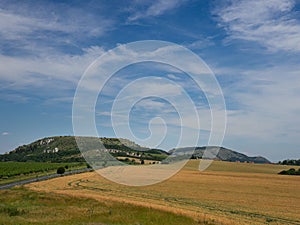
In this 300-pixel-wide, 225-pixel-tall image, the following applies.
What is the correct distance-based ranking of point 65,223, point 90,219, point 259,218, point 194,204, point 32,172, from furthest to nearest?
point 32,172 < point 194,204 < point 259,218 < point 90,219 < point 65,223

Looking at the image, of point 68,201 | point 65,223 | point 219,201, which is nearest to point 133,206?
point 68,201

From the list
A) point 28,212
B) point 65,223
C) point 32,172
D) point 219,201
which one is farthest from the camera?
point 32,172

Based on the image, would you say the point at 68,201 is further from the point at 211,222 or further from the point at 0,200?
the point at 211,222

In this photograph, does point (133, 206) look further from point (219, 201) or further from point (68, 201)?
point (219, 201)

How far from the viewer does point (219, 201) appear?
1889 inches

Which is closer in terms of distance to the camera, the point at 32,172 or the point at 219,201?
the point at 219,201

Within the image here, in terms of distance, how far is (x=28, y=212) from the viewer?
31078mm

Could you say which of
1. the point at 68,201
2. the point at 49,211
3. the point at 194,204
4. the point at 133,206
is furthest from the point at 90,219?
the point at 194,204

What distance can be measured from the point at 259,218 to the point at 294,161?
552 ft

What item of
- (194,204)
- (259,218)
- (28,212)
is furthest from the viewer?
(194,204)

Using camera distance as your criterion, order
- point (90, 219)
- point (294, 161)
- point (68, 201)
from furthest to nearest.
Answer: point (294, 161) → point (68, 201) → point (90, 219)

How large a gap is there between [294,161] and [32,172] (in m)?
134

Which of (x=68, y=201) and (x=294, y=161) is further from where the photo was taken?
(x=294, y=161)

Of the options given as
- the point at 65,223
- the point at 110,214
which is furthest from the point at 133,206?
the point at 65,223
